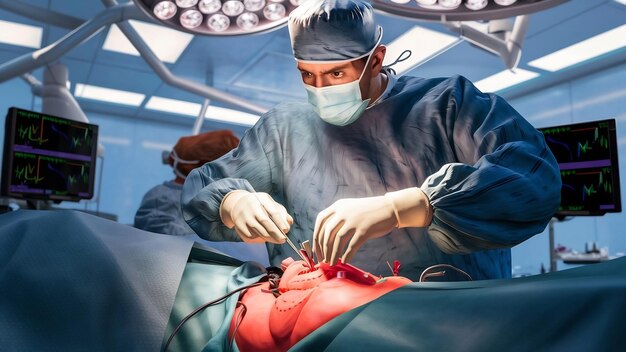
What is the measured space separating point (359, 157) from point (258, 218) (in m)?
0.31

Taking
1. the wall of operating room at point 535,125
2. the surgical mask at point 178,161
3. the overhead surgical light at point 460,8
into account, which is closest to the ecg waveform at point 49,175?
the surgical mask at point 178,161

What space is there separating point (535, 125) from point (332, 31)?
6583 millimetres

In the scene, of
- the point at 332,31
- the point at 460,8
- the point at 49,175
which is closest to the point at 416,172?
the point at 332,31

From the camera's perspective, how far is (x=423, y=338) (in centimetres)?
77

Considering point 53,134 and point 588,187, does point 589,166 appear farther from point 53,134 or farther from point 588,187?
point 53,134

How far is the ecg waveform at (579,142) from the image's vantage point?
324cm

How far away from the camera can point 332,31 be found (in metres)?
1.25

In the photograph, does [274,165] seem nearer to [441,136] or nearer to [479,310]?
[441,136]

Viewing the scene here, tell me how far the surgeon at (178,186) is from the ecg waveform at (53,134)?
1.63 ft

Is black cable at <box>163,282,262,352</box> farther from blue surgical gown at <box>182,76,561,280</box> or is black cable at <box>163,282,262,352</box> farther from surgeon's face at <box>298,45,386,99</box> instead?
surgeon's face at <box>298,45,386,99</box>

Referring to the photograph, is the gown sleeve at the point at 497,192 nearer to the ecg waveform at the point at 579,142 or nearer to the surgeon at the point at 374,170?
the surgeon at the point at 374,170

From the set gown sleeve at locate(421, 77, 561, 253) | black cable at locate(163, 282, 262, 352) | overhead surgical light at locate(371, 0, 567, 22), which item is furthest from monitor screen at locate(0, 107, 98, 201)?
gown sleeve at locate(421, 77, 561, 253)

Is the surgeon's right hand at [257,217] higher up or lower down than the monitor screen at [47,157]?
lower down

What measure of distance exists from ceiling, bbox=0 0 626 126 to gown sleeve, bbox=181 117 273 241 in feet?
10.5
